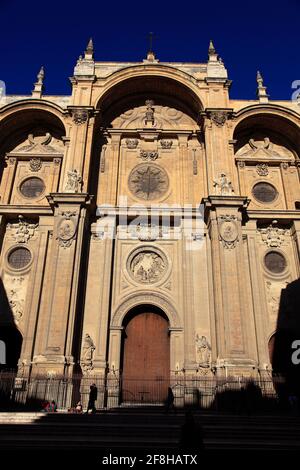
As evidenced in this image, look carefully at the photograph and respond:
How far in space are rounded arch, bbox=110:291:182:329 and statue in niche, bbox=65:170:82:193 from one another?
221 inches

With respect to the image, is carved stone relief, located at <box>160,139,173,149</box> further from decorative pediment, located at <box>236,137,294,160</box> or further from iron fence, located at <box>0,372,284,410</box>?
iron fence, located at <box>0,372,284,410</box>

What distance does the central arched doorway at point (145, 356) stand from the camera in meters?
16.5

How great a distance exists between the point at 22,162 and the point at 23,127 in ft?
6.99

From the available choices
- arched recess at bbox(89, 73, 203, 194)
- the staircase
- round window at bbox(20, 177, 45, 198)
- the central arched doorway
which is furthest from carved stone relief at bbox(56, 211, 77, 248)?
the staircase

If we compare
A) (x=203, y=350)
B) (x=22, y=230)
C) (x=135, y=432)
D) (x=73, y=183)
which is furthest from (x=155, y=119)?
(x=135, y=432)

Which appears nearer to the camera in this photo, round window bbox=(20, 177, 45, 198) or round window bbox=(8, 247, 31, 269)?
round window bbox=(8, 247, 31, 269)

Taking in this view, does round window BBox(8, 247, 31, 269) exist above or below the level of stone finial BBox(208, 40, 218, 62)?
below

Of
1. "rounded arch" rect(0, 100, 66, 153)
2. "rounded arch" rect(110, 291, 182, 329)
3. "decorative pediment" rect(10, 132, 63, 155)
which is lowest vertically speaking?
"rounded arch" rect(110, 291, 182, 329)

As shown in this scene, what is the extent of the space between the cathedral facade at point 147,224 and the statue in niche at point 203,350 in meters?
0.04

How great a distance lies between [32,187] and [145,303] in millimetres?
8778

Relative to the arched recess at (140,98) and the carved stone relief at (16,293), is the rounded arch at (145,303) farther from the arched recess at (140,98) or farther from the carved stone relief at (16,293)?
the arched recess at (140,98)

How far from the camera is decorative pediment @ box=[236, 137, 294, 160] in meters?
21.8

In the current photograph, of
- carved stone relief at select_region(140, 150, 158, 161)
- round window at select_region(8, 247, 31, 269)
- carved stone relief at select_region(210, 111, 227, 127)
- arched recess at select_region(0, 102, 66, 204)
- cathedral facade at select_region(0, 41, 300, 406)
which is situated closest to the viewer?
cathedral facade at select_region(0, 41, 300, 406)
